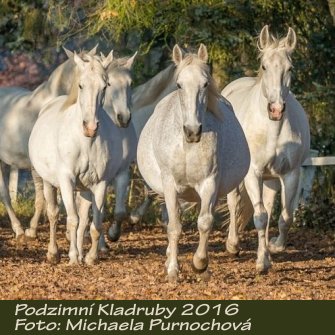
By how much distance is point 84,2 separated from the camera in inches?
747

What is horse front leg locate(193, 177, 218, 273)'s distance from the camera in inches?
420

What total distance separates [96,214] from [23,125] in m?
3.53

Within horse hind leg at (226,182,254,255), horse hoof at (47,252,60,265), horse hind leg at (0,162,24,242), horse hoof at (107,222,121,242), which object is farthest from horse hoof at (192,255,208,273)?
horse hind leg at (0,162,24,242)

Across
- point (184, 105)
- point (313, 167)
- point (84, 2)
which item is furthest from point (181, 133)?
point (84, 2)

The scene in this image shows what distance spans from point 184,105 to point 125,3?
268 inches

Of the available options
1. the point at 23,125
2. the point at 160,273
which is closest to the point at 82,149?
the point at 160,273

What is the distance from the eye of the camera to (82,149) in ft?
40.0

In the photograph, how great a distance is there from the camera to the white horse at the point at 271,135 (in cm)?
1184

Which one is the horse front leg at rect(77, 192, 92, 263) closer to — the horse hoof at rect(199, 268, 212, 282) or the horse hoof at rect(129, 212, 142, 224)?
the horse hoof at rect(199, 268, 212, 282)

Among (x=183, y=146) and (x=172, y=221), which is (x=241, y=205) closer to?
(x=172, y=221)

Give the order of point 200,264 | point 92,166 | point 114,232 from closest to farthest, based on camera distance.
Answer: point 200,264 < point 92,166 < point 114,232

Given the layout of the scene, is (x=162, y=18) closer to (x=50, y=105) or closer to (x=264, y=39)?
(x=50, y=105)

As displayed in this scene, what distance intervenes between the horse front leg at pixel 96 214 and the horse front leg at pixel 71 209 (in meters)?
0.16

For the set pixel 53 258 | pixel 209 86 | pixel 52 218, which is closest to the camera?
pixel 209 86
